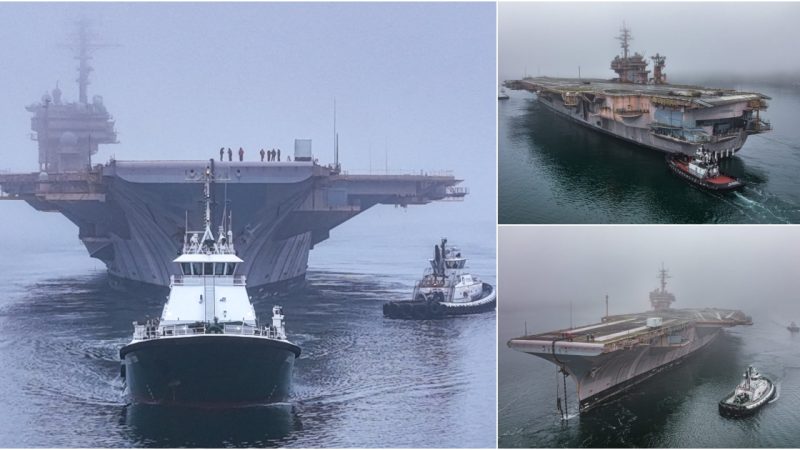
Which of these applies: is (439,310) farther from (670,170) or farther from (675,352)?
(670,170)

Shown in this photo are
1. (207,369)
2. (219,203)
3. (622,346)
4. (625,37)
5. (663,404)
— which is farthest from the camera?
(219,203)

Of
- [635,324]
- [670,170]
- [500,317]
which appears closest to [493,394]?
[500,317]

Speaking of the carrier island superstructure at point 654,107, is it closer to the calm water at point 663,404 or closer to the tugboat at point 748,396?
the calm water at point 663,404

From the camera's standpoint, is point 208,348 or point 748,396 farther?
point 748,396

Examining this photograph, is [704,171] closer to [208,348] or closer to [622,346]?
[622,346]

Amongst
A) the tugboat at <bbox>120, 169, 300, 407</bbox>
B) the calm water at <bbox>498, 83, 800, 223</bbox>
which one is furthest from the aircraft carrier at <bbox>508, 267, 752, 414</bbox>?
the tugboat at <bbox>120, 169, 300, 407</bbox>

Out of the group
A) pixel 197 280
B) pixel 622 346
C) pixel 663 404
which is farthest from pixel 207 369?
pixel 663 404
